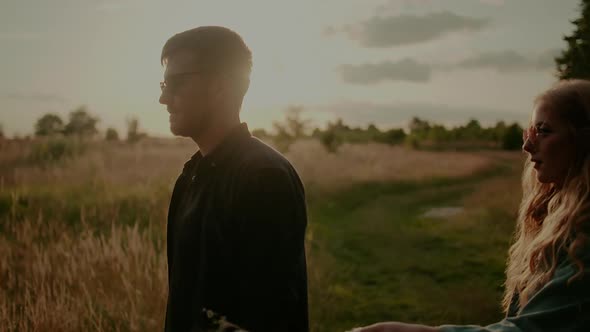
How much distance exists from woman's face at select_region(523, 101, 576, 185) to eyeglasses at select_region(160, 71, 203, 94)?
1191 mm

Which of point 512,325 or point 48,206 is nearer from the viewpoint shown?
point 512,325

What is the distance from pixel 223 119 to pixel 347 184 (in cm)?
1625

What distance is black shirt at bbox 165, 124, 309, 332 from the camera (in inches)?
83.3

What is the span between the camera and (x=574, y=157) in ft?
5.59

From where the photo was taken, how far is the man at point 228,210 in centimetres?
212

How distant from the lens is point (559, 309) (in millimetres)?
1482

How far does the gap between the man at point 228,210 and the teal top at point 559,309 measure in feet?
2.50

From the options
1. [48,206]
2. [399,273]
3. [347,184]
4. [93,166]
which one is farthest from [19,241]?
[347,184]

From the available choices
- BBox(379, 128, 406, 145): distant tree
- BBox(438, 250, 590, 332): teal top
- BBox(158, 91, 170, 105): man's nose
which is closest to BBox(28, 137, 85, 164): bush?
BBox(158, 91, 170, 105): man's nose

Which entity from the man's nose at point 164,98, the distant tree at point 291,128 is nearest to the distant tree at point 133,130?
the distant tree at point 291,128

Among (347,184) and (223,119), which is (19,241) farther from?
(347,184)

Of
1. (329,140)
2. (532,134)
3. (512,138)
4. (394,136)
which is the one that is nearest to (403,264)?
(532,134)

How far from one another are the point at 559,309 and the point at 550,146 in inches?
18.4

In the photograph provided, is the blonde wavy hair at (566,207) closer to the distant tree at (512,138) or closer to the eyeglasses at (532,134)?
the eyeglasses at (532,134)
